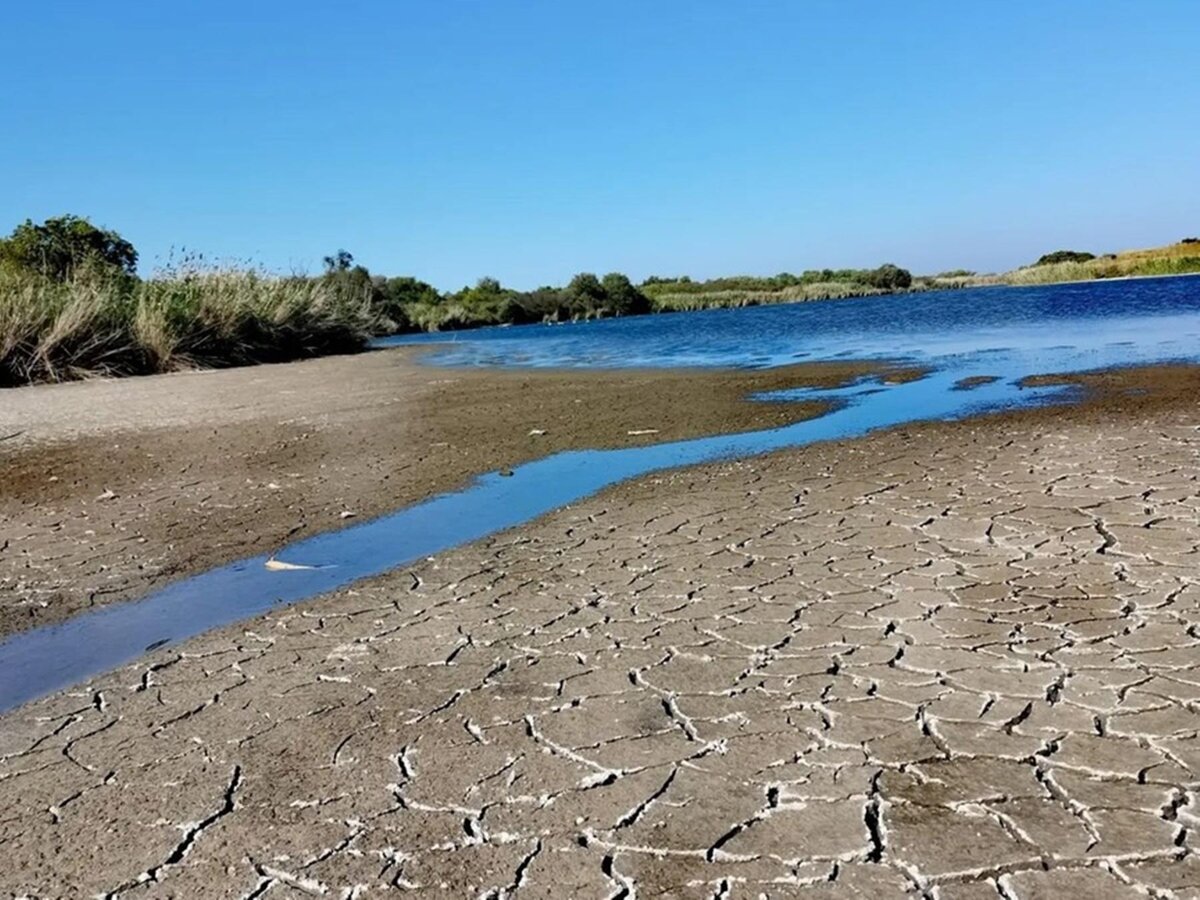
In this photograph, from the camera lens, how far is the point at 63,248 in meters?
31.8

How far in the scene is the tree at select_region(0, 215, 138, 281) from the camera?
84.9 feet

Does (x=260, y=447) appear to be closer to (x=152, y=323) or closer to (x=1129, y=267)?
(x=152, y=323)

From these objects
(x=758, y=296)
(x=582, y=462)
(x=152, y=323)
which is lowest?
(x=582, y=462)


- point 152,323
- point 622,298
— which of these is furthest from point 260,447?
point 622,298

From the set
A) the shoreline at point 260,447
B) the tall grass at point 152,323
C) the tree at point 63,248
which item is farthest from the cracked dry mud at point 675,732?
the tree at point 63,248

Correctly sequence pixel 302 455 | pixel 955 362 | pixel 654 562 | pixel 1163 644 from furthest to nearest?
pixel 955 362
pixel 302 455
pixel 654 562
pixel 1163 644

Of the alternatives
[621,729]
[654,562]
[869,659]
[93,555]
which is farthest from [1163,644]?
[93,555]

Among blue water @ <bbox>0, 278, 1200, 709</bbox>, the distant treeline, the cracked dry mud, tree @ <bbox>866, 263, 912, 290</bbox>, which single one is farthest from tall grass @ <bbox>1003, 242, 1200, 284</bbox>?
the cracked dry mud

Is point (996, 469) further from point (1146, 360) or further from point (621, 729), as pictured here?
point (1146, 360)

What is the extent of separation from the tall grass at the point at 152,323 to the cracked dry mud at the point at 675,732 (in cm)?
1677

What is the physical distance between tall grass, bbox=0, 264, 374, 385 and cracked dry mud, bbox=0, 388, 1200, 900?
55.0 feet

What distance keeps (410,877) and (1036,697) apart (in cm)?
207

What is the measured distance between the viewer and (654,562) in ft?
16.3

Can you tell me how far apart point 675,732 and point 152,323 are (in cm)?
2000
